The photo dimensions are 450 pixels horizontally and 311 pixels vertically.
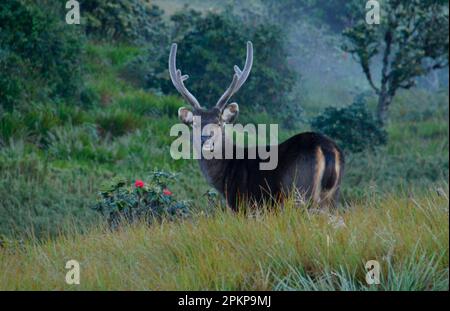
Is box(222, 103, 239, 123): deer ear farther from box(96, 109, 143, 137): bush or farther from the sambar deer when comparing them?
box(96, 109, 143, 137): bush

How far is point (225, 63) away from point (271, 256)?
11.8 metres

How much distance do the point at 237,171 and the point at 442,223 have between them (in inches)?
111

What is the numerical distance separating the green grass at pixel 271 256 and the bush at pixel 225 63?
33.1 ft

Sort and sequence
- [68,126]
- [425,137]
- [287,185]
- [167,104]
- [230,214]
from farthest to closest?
1. [425,137]
2. [167,104]
3. [68,126]
4. [287,185]
5. [230,214]

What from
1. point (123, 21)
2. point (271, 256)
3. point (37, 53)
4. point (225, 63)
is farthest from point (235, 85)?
point (123, 21)

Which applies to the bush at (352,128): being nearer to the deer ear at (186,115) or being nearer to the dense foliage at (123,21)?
the dense foliage at (123,21)

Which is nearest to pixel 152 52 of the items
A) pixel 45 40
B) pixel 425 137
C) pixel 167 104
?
pixel 167 104

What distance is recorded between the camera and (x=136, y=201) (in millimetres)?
8375

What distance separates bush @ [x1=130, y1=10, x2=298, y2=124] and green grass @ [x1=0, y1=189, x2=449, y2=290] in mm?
10081

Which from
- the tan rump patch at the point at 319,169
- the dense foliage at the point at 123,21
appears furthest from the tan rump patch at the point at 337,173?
the dense foliage at the point at 123,21

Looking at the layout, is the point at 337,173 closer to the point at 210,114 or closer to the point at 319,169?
the point at 319,169

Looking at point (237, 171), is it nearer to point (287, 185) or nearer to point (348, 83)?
point (287, 185)

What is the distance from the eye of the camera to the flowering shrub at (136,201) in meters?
8.33

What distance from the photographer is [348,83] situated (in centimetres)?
2414
